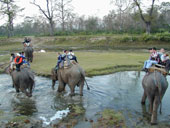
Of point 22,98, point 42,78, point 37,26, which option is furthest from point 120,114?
point 37,26

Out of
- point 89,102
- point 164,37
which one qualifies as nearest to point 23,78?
point 89,102

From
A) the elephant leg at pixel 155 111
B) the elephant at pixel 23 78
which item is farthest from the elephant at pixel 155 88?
the elephant at pixel 23 78

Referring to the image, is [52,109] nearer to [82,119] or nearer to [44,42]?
[82,119]

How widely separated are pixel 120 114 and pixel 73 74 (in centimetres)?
230

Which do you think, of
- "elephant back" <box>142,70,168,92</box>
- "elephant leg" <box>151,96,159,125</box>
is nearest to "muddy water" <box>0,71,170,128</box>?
"elephant leg" <box>151,96,159,125</box>

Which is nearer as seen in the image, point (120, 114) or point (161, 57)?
point (120, 114)

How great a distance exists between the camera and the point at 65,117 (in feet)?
20.6

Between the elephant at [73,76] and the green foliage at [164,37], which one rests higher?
the green foliage at [164,37]

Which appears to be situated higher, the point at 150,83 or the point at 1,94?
the point at 150,83

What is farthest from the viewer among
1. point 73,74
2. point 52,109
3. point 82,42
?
point 82,42

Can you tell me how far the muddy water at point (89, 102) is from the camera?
630 centimetres

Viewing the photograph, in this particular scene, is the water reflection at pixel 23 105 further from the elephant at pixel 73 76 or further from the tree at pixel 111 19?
the tree at pixel 111 19

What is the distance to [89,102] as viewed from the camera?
767 cm

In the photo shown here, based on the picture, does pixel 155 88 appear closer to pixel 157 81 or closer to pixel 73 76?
pixel 157 81
